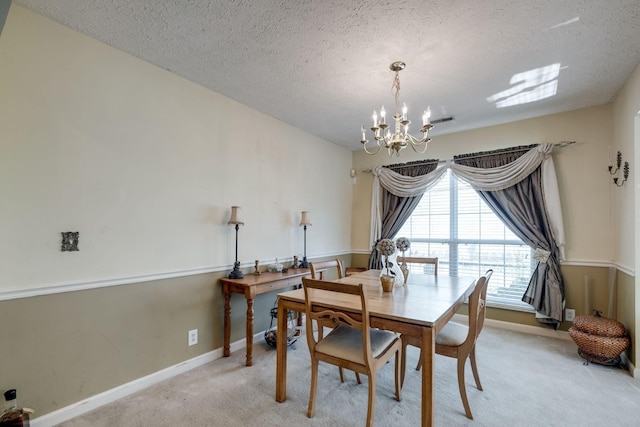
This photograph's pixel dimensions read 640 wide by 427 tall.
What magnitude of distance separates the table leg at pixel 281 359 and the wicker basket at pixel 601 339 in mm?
2680

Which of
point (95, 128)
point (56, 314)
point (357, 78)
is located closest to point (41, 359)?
point (56, 314)

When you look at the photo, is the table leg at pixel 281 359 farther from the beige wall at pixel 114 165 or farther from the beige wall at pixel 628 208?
the beige wall at pixel 628 208

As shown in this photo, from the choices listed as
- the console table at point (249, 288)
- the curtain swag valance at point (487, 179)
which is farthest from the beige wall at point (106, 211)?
the curtain swag valance at point (487, 179)

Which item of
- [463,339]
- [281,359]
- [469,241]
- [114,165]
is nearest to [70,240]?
[114,165]

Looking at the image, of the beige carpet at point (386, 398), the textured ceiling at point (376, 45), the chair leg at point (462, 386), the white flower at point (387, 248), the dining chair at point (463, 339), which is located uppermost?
the textured ceiling at point (376, 45)

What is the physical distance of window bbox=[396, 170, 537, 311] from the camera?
3.61 metres

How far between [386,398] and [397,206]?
2.79 m

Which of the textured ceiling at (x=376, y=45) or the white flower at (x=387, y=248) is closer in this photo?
the textured ceiling at (x=376, y=45)

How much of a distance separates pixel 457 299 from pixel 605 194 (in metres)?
2.47

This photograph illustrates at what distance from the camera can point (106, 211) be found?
6.88ft

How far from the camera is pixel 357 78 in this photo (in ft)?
8.39

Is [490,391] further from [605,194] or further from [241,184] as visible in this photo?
[241,184]

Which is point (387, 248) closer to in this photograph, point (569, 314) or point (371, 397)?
point (371, 397)

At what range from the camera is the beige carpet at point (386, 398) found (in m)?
1.87
